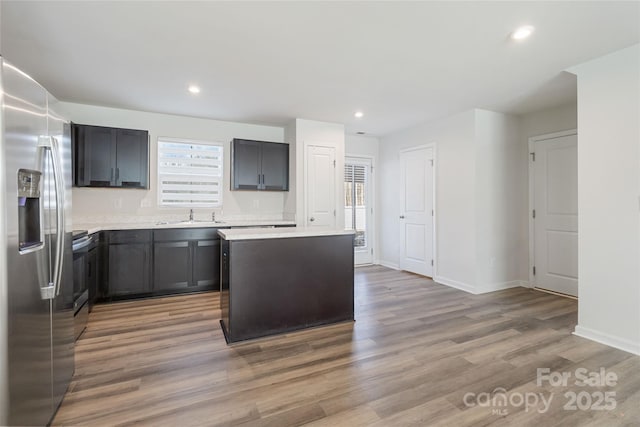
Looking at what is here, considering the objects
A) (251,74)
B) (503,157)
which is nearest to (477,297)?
(503,157)

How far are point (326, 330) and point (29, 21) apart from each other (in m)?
3.39

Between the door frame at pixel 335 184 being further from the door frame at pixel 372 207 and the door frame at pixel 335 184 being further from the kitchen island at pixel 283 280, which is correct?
the kitchen island at pixel 283 280

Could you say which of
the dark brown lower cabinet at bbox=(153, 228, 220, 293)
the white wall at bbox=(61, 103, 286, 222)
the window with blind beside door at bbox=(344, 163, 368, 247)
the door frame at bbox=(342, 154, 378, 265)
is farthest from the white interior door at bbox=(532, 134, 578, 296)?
the dark brown lower cabinet at bbox=(153, 228, 220, 293)

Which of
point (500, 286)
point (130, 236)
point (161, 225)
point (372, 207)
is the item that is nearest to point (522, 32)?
point (500, 286)

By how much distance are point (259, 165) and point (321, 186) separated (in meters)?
1.03

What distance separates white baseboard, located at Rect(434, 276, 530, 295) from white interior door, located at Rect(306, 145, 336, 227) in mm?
1912

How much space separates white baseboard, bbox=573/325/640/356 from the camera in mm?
2500

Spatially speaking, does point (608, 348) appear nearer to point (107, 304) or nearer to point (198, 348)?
point (198, 348)

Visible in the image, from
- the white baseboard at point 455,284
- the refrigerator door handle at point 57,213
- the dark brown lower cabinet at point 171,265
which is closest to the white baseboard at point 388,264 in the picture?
the white baseboard at point 455,284

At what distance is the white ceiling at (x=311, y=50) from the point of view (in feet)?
6.95

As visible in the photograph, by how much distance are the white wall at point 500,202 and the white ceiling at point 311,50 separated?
463 millimetres

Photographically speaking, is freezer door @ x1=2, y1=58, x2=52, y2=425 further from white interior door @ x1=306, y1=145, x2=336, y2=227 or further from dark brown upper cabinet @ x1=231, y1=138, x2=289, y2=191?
white interior door @ x1=306, y1=145, x2=336, y2=227

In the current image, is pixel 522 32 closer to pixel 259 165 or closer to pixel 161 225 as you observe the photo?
pixel 259 165

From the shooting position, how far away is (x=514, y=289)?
4438mm
